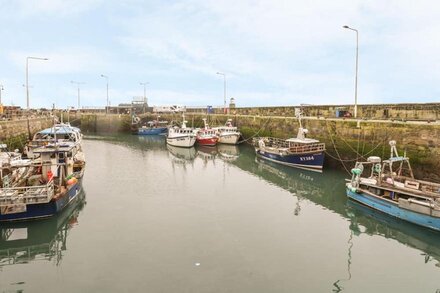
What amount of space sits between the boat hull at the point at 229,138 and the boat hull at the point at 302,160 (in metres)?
14.0

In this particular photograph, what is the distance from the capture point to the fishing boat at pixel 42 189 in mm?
16297

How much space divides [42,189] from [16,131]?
2873cm

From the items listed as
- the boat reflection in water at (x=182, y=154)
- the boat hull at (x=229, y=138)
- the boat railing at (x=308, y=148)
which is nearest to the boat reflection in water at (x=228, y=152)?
the boat hull at (x=229, y=138)

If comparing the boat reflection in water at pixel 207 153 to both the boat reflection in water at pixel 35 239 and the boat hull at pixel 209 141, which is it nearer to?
the boat hull at pixel 209 141

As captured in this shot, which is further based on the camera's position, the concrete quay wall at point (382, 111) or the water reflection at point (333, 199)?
the concrete quay wall at point (382, 111)

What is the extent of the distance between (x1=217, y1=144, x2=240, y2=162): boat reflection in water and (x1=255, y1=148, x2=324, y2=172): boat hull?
5820mm

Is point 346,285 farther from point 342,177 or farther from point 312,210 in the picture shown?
point 342,177

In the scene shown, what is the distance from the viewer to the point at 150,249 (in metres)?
14.2

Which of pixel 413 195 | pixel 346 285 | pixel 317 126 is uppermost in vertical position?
pixel 317 126

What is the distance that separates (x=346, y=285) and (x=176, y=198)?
1277cm

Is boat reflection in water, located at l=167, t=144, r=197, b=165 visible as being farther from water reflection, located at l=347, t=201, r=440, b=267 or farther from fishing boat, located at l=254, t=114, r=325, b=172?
water reflection, located at l=347, t=201, r=440, b=267

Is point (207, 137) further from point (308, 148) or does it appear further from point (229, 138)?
point (308, 148)

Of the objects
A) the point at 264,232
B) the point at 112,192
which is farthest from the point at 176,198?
the point at 264,232

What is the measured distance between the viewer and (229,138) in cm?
4981
